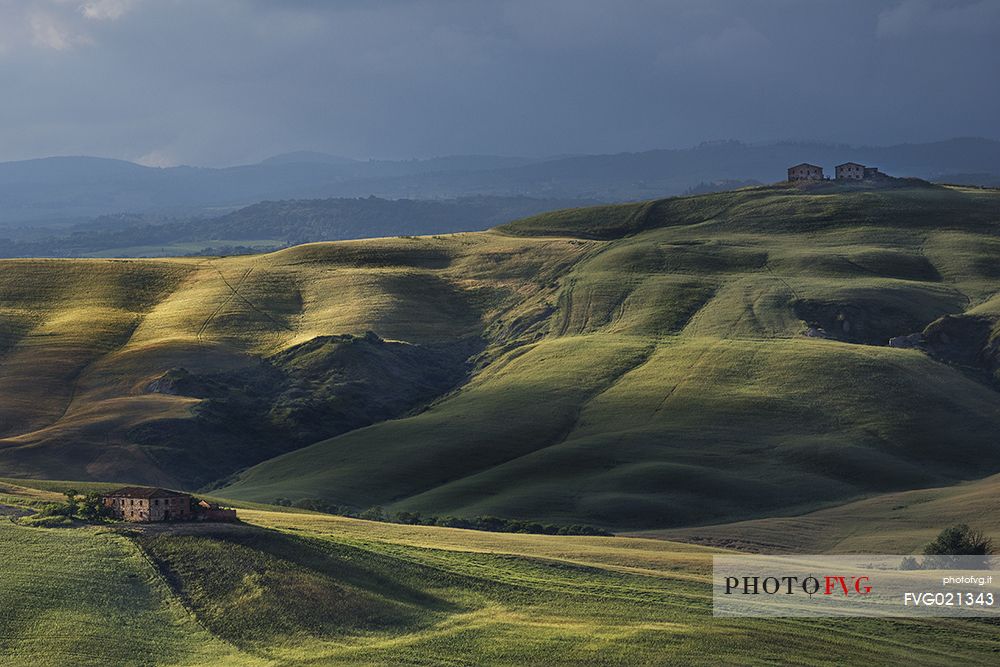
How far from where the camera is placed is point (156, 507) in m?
73.3

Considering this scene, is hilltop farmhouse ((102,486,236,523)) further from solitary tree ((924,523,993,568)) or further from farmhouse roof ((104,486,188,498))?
solitary tree ((924,523,993,568))

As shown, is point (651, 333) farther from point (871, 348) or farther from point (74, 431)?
point (74, 431)

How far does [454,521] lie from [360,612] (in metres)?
42.3

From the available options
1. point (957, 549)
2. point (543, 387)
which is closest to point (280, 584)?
point (957, 549)

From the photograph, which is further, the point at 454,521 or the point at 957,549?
the point at 454,521

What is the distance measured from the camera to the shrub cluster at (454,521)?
10344 cm

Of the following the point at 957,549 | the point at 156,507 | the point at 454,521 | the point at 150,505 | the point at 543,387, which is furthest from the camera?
the point at 543,387

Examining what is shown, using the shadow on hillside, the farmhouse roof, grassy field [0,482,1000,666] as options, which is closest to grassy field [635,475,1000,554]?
grassy field [0,482,1000,666]

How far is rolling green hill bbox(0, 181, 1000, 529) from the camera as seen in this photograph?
12181cm

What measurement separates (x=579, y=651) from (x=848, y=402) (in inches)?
3369

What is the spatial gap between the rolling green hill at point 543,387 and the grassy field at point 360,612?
40741mm

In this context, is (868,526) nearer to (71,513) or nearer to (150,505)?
(150,505)

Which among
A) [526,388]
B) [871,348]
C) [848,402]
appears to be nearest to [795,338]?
[871,348]

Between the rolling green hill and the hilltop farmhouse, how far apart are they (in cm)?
3951
